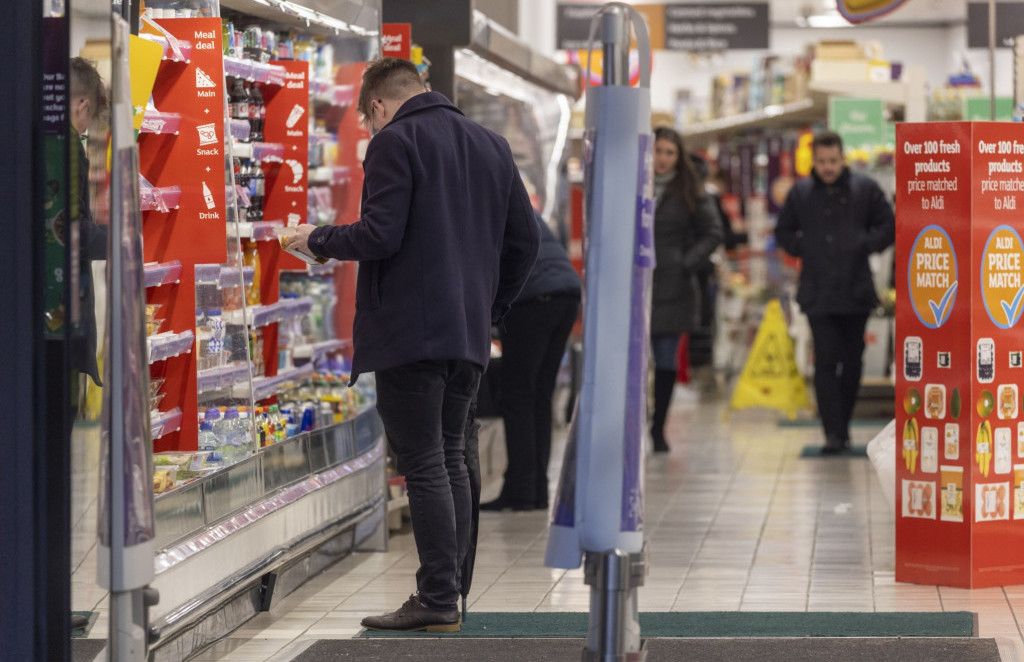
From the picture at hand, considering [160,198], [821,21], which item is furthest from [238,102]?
[821,21]

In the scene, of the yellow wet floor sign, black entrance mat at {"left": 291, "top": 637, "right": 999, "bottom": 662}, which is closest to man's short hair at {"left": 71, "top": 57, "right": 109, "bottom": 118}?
black entrance mat at {"left": 291, "top": 637, "right": 999, "bottom": 662}

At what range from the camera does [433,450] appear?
4453 millimetres

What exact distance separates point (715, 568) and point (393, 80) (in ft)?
7.14

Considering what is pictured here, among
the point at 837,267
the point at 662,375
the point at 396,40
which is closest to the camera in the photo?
the point at 396,40

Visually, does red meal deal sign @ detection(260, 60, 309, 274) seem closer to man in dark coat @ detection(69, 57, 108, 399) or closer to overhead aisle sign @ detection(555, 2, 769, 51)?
man in dark coat @ detection(69, 57, 108, 399)

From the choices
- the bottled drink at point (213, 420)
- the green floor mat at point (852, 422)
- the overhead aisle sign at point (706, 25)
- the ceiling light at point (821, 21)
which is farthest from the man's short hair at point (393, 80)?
the ceiling light at point (821, 21)

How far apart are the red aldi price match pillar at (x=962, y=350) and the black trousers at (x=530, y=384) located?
1811 millimetres

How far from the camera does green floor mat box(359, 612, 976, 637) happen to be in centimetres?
459

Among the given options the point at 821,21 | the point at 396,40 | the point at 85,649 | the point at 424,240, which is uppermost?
the point at 821,21

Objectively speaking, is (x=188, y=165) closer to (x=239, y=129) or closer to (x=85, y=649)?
(x=239, y=129)

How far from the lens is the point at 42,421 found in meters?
3.45

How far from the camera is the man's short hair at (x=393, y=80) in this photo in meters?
4.59

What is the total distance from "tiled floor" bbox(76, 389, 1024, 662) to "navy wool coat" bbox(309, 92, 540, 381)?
0.92 m

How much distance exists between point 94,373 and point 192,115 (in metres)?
1.19
